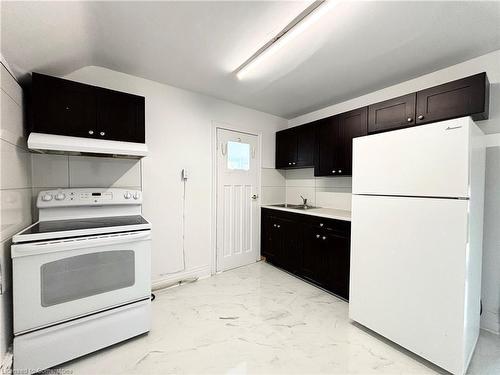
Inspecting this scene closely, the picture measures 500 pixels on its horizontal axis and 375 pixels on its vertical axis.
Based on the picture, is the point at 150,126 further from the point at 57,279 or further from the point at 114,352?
the point at 114,352

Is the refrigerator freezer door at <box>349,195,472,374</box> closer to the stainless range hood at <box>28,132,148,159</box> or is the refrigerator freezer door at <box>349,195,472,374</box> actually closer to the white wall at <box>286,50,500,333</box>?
the white wall at <box>286,50,500,333</box>

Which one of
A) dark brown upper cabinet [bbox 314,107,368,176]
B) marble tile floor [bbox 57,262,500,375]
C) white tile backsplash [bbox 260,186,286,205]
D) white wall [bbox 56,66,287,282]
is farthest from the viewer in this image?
white tile backsplash [bbox 260,186,286,205]

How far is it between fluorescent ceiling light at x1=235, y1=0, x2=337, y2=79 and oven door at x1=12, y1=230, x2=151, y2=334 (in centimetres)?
178

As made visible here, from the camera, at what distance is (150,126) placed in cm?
242

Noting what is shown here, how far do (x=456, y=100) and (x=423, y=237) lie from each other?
1.24 meters

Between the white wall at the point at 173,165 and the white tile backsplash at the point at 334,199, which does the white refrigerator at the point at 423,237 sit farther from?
the white wall at the point at 173,165

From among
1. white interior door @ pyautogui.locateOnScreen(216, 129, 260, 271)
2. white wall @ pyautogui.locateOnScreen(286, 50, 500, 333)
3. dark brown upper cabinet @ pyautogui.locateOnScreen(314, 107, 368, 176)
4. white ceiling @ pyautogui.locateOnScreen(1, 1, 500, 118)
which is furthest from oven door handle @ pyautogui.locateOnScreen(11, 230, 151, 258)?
white wall @ pyautogui.locateOnScreen(286, 50, 500, 333)

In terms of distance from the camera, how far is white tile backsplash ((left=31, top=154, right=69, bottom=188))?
1.83 metres

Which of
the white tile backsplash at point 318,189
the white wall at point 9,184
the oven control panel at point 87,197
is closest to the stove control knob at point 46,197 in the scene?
the oven control panel at point 87,197

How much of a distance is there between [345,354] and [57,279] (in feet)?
6.78

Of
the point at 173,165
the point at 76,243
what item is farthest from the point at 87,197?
the point at 173,165

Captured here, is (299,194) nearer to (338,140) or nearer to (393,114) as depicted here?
(338,140)

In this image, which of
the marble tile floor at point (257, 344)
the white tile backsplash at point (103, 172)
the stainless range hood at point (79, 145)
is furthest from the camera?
the white tile backsplash at point (103, 172)

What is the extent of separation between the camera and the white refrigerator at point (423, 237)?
52.4 inches
